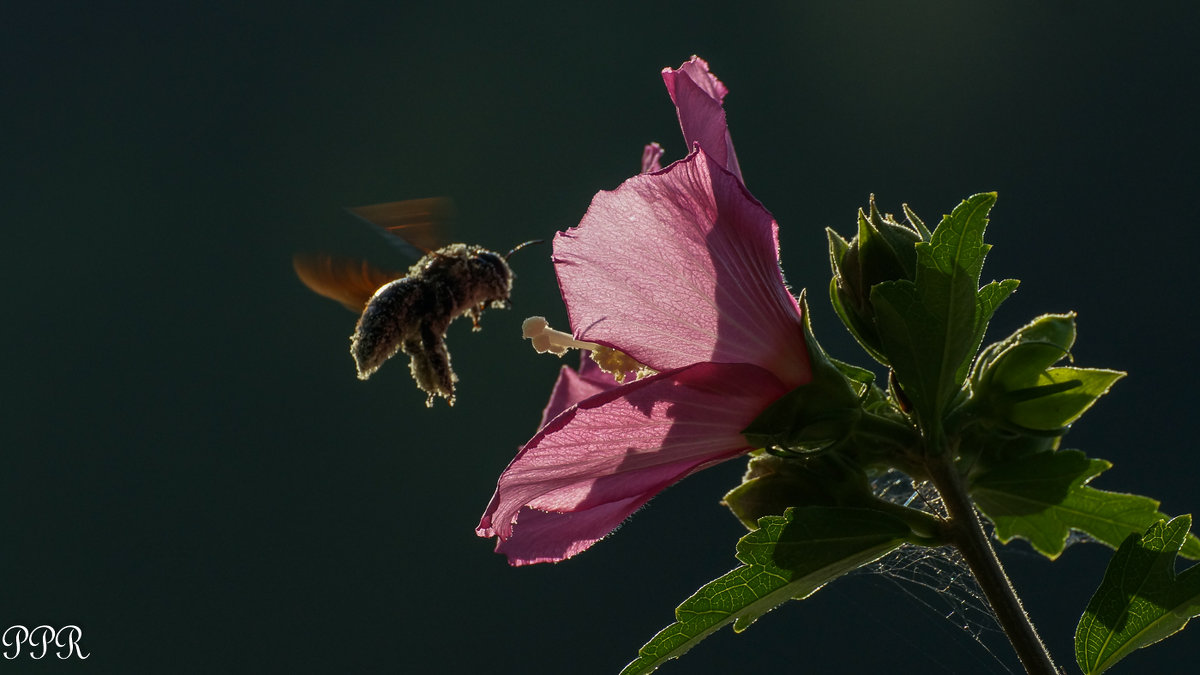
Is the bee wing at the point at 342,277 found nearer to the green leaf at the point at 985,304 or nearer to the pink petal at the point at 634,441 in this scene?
the pink petal at the point at 634,441

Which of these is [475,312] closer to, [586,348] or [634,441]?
[586,348]

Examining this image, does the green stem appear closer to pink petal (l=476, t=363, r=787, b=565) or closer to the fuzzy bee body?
pink petal (l=476, t=363, r=787, b=565)

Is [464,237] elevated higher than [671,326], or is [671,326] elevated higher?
[464,237]

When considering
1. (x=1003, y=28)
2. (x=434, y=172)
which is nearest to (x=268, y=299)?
(x=434, y=172)

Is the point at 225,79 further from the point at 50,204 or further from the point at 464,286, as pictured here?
the point at 464,286

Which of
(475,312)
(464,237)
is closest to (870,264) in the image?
(475,312)

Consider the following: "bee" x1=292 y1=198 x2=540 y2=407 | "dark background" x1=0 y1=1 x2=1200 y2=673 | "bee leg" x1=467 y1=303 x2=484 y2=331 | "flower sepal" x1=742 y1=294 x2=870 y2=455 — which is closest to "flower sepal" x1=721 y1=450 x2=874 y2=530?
"flower sepal" x1=742 y1=294 x2=870 y2=455
